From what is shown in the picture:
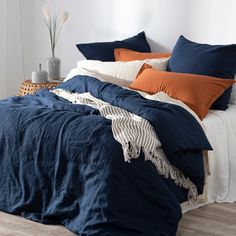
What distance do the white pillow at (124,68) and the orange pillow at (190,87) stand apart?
32cm

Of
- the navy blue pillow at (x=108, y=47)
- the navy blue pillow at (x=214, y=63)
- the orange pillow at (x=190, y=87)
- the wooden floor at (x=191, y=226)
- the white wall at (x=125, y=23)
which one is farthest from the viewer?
the navy blue pillow at (x=108, y=47)

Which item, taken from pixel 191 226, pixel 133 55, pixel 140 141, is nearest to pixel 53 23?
pixel 133 55

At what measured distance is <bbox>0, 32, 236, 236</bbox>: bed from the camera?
2.99 m

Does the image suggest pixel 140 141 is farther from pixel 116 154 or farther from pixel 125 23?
pixel 125 23

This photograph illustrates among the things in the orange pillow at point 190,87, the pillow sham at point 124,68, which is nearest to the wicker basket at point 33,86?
the pillow sham at point 124,68

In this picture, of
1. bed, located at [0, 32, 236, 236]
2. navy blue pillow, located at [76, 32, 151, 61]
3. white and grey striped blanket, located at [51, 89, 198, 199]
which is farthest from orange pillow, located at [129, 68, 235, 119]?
navy blue pillow, located at [76, 32, 151, 61]

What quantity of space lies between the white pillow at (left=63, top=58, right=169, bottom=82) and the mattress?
0.80 m

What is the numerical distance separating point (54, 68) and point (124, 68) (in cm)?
89

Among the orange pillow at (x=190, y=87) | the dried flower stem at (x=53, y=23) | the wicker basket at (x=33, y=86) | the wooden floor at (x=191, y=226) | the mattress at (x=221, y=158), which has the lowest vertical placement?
the wooden floor at (x=191, y=226)

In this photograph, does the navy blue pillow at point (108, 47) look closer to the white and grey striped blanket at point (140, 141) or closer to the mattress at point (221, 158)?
the mattress at point (221, 158)

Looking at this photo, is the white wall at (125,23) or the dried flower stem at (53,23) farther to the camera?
the dried flower stem at (53,23)

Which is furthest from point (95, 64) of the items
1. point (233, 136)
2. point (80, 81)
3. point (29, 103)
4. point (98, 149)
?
point (98, 149)

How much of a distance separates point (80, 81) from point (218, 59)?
0.99 m

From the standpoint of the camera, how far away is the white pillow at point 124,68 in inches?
174
